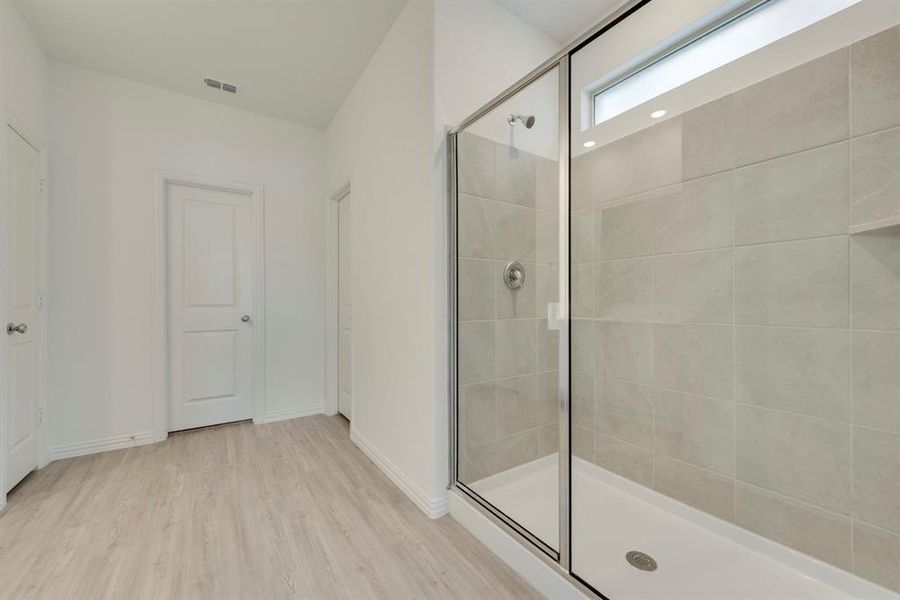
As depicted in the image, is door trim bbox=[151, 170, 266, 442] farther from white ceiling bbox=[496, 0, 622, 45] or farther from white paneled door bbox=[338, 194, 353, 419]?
white ceiling bbox=[496, 0, 622, 45]

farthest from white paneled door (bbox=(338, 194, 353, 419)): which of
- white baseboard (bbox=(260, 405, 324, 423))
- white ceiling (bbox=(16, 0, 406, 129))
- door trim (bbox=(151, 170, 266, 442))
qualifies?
white ceiling (bbox=(16, 0, 406, 129))

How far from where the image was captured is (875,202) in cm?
123

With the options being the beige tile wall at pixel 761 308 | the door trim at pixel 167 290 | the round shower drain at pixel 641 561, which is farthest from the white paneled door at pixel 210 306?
the round shower drain at pixel 641 561

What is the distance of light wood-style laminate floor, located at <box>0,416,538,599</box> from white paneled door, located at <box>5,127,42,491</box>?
0.73 ft

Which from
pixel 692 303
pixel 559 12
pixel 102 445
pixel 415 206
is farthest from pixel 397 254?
pixel 102 445

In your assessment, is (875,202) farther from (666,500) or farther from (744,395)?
(666,500)

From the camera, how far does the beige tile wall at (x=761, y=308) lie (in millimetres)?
1242

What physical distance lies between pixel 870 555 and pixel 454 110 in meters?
2.33

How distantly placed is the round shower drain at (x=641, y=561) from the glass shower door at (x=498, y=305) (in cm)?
46

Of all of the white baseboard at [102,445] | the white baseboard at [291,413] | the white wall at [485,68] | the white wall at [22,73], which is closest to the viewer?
the white wall at [485,68]

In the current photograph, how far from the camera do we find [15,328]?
2.07 m

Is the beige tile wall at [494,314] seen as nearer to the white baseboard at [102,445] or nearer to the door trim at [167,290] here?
the door trim at [167,290]

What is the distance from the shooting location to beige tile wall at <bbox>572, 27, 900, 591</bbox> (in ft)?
4.08

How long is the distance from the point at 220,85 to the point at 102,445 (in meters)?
2.67
